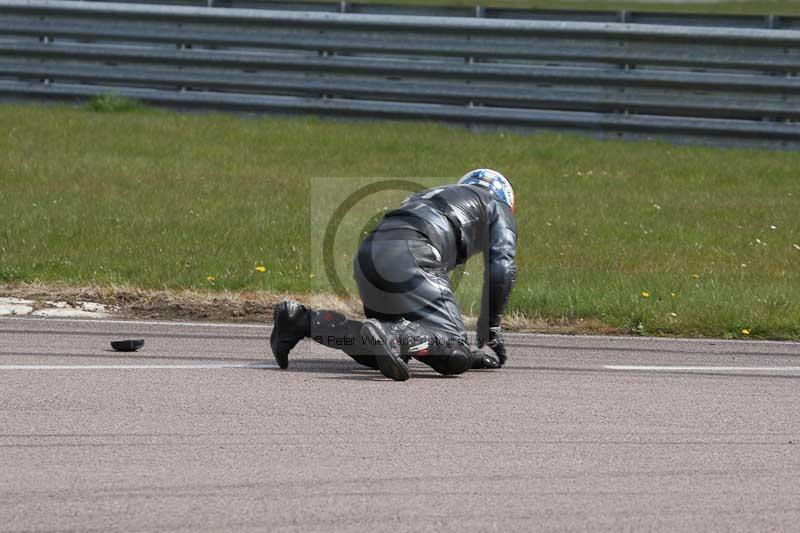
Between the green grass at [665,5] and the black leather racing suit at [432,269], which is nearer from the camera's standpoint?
the black leather racing suit at [432,269]

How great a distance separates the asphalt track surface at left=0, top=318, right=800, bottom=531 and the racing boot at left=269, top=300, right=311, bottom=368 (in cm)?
17

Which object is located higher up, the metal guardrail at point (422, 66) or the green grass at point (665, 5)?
the green grass at point (665, 5)

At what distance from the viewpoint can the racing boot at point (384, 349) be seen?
6.70 meters

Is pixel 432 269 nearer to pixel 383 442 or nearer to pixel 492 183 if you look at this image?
pixel 492 183

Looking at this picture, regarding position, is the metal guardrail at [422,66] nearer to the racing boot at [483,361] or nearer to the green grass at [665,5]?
the racing boot at [483,361]

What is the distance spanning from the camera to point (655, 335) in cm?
897

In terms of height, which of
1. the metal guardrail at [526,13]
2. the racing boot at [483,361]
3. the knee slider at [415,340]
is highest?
the metal guardrail at [526,13]

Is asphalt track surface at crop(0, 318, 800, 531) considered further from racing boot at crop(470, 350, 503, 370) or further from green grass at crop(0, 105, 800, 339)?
green grass at crop(0, 105, 800, 339)

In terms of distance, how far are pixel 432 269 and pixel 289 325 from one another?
86cm

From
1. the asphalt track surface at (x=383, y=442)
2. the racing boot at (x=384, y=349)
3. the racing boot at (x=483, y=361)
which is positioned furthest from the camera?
the racing boot at (x=483, y=361)

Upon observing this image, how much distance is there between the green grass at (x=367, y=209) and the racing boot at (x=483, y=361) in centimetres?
181

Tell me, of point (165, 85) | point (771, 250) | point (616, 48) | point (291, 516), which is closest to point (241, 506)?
point (291, 516)

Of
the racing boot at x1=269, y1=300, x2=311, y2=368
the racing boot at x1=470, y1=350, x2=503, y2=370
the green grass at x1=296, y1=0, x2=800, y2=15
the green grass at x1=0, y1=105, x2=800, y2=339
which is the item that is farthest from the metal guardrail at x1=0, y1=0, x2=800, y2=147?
the green grass at x1=296, y1=0, x2=800, y2=15

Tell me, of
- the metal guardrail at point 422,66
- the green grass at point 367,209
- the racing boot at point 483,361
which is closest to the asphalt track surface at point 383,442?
the racing boot at point 483,361
